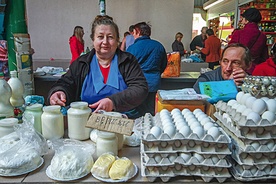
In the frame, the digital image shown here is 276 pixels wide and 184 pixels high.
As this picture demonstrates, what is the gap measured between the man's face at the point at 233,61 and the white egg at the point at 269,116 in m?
0.98

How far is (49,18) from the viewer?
6301 millimetres

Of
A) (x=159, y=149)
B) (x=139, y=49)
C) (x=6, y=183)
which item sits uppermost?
(x=139, y=49)

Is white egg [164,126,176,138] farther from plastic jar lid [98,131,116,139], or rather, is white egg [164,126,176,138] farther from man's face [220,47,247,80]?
man's face [220,47,247,80]

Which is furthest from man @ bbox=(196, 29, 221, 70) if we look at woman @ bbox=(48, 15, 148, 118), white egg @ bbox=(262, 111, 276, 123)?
white egg @ bbox=(262, 111, 276, 123)

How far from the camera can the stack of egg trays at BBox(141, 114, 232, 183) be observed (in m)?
0.95

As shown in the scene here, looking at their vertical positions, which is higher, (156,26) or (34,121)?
(156,26)

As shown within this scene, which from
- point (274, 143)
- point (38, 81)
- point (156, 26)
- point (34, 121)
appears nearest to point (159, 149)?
point (274, 143)

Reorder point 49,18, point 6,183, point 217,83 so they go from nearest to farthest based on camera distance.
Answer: point 6,183, point 217,83, point 49,18

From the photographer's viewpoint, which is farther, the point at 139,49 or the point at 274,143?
the point at 139,49

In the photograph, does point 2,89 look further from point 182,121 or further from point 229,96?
point 229,96

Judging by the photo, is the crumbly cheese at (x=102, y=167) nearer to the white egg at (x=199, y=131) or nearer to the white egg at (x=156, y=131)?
the white egg at (x=156, y=131)

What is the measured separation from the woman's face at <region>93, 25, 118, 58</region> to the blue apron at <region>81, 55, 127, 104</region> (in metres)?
0.10

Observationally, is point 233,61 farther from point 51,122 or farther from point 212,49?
point 212,49

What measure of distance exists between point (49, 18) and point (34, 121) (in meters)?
5.62
